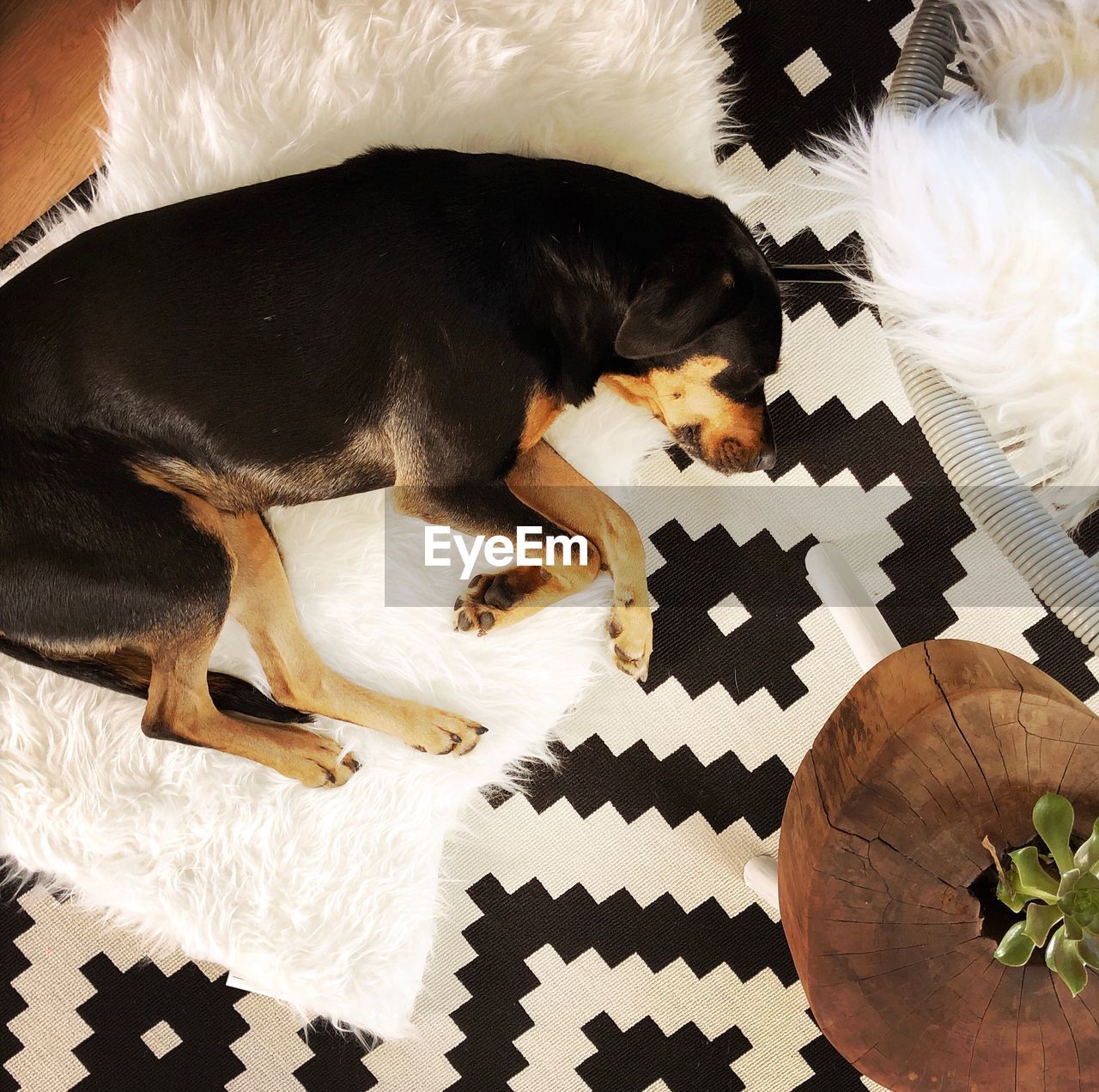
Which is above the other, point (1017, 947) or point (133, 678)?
point (133, 678)

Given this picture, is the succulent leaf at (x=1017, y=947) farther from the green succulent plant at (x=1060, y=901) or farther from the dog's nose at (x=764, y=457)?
the dog's nose at (x=764, y=457)

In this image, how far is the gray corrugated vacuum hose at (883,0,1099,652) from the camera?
108 cm

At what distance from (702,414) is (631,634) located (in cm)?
38

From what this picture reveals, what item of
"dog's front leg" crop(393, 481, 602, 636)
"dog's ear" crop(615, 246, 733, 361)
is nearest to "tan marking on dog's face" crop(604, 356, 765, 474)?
"dog's ear" crop(615, 246, 733, 361)

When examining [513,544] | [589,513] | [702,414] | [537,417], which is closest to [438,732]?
[513,544]

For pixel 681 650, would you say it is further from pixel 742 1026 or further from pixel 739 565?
pixel 742 1026

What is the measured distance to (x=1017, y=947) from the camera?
100 centimetres

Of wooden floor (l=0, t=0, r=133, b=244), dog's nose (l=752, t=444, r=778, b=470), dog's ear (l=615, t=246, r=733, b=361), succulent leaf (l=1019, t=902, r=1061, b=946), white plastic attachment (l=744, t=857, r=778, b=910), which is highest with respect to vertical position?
wooden floor (l=0, t=0, r=133, b=244)

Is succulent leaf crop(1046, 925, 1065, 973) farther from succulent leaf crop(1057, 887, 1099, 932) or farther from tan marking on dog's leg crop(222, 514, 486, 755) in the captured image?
tan marking on dog's leg crop(222, 514, 486, 755)

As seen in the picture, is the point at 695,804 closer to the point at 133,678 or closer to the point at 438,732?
the point at 438,732

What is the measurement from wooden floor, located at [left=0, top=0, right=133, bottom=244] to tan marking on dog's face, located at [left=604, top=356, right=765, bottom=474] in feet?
3.79

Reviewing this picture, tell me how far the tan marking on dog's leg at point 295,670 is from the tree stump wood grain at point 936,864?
610mm

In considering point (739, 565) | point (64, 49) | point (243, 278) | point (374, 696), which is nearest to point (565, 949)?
point (374, 696)

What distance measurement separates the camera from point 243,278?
4.03 ft
